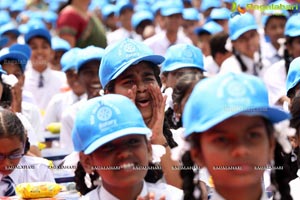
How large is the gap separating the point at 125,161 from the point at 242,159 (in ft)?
1.94

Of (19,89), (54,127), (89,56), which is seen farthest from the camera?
(54,127)

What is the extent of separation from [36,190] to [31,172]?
0.54 m

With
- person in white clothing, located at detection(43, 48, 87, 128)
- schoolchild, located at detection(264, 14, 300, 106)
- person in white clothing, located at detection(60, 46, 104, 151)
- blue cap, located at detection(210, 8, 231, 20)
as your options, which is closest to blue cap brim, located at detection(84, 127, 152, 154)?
person in white clothing, located at detection(60, 46, 104, 151)

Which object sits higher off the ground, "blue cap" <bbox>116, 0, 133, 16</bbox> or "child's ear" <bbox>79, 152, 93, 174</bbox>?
"blue cap" <bbox>116, 0, 133, 16</bbox>

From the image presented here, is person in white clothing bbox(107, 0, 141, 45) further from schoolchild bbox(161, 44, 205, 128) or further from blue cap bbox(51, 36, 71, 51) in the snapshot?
schoolchild bbox(161, 44, 205, 128)

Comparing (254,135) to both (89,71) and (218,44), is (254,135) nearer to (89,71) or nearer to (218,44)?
(89,71)

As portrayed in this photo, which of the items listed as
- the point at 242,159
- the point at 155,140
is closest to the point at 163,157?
the point at 155,140

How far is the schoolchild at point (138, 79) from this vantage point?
405cm

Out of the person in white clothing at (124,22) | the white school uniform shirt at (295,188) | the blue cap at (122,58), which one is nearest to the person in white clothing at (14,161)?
the blue cap at (122,58)

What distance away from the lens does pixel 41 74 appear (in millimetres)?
8578

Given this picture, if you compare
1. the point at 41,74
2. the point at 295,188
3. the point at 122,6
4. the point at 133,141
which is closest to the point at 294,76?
the point at 295,188

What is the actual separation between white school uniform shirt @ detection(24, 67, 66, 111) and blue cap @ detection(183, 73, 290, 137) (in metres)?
5.85

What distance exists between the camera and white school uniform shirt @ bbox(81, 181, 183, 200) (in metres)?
3.14

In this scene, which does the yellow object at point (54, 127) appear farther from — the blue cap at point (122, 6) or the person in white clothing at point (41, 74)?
the blue cap at point (122, 6)
